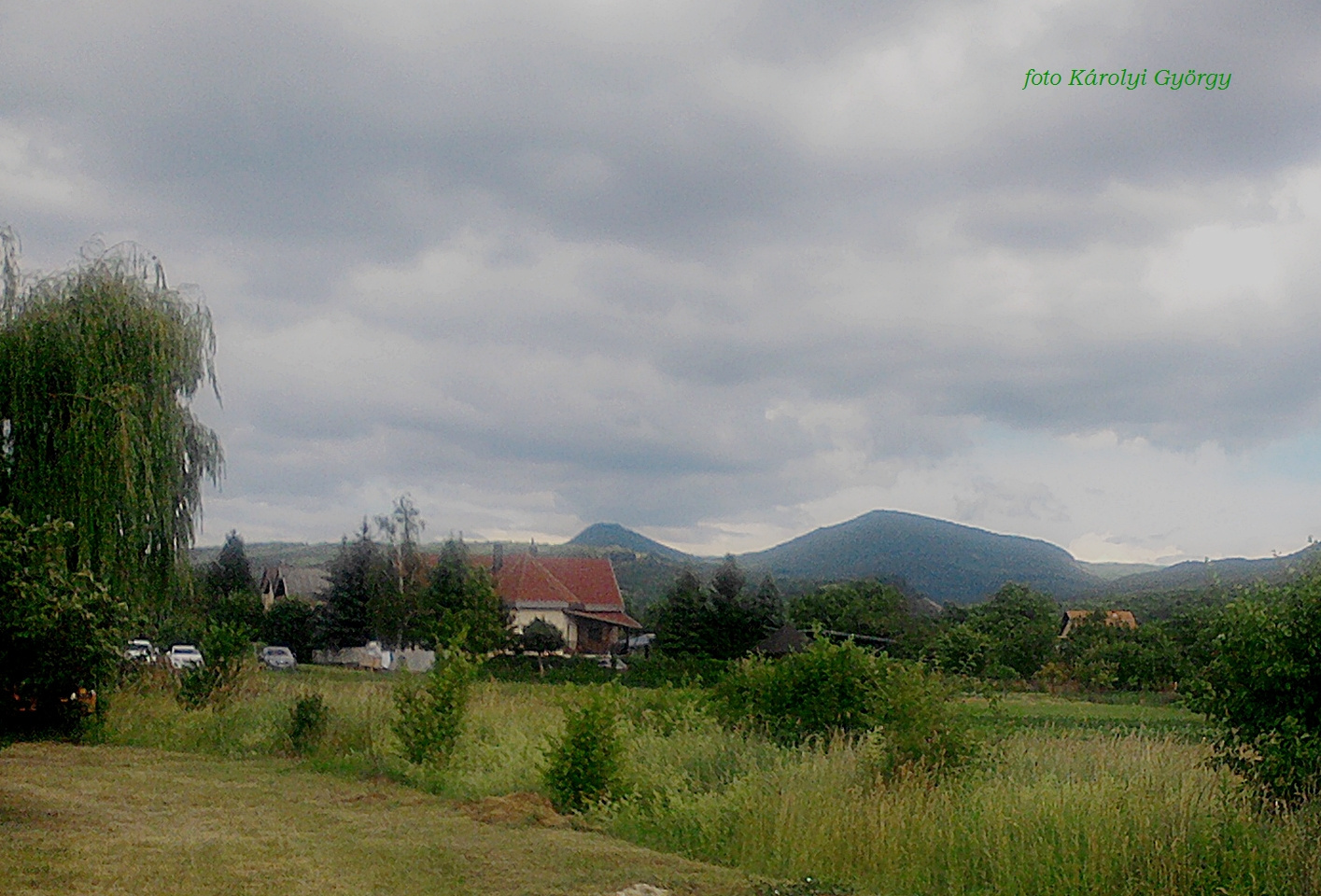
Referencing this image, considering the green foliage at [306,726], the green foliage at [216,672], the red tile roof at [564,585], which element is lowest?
the green foliage at [306,726]

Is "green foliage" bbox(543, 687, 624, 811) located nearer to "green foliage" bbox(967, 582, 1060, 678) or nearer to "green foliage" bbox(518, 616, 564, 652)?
"green foliage" bbox(518, 616, 564, 652)

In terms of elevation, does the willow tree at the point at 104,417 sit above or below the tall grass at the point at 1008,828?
above

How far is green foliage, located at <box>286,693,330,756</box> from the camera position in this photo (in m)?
15.9

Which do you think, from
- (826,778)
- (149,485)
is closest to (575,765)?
(826,778)

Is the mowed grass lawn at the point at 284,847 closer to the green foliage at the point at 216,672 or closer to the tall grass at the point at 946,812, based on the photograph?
the tall grass at the point at 946,812

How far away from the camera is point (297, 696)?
17.2 m

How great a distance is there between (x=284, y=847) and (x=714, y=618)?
151 feet

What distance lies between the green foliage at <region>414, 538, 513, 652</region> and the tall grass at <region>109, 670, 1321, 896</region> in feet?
109

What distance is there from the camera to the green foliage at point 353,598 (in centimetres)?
5762

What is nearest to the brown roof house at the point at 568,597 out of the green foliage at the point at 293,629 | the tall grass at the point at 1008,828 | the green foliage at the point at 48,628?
the green foliage at the point at 293,629

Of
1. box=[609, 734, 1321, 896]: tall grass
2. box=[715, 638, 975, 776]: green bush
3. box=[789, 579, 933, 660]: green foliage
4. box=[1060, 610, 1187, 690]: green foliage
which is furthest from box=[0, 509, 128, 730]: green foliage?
box=[789, 579, 933, 660]: green foliage

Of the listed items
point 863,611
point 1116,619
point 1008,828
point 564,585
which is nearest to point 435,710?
point 1008,828

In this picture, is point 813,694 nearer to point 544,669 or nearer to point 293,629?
point 544,669

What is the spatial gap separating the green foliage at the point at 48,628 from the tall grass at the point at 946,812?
11.7ft
